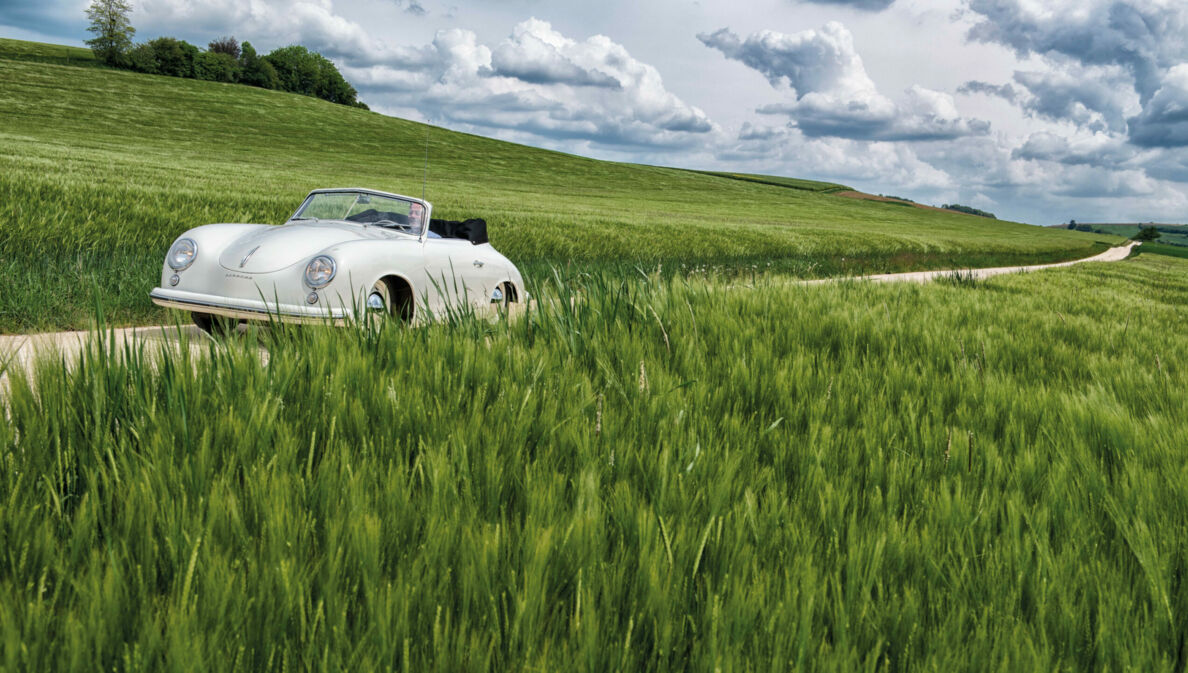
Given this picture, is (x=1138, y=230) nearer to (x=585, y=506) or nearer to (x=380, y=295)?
(x=380, y=295)

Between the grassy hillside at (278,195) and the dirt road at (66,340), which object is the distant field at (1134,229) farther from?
the dirt road at (66,340)

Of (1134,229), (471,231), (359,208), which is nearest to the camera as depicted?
(359,208)

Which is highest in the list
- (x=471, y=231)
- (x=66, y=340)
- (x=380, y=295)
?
(x=471, y=231)

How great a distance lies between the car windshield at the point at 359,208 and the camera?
639 cm

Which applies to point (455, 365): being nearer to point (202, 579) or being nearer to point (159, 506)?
point (159, 506)

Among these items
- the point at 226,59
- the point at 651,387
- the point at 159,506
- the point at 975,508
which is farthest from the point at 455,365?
the point at 226,59

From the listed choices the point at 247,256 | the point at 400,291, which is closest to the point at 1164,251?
the point at 400,291

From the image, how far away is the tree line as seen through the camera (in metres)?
81.6

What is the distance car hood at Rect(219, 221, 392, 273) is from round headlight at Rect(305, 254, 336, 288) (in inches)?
4.8

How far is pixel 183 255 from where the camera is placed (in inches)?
201

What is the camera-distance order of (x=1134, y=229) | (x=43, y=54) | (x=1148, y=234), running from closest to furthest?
1. (x=43, y=54)
2. (x=1148, y=234)
3. (x=1134, y=229)

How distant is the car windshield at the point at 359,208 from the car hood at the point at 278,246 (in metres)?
0.97

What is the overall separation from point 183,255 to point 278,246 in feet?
2.67

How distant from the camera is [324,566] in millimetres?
1048
